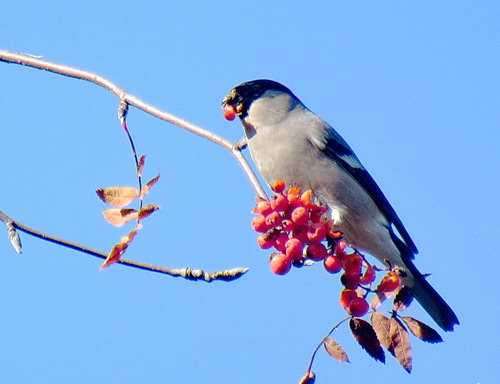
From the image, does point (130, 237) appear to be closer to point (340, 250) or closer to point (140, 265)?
point (140, 265)

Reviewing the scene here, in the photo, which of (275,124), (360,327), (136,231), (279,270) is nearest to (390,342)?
(360,327)

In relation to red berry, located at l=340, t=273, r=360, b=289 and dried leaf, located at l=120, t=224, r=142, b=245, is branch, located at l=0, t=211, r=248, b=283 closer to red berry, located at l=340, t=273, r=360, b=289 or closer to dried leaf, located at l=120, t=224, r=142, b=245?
dried leaf, located at l=120, t=224, r=142, b=245

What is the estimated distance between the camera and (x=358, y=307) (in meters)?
2.51

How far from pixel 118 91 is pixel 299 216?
889 mm

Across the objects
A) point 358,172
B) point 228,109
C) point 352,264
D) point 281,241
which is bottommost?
point 352,264

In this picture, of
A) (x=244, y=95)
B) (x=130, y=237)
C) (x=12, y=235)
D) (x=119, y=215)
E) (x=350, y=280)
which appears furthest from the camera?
(x=244, y=95)

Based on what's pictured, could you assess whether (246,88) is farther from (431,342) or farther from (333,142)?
(431,342)

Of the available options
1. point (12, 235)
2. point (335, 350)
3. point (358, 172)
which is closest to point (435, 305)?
point (358, 172)

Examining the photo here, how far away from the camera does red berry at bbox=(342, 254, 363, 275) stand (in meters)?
2.68

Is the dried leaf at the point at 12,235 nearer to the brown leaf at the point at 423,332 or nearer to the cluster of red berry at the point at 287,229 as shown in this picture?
the cluster of red berry at the point at 287,229

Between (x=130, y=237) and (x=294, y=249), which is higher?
(x=294, y=249)

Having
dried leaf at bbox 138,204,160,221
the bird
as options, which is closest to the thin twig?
dried leaf at bbox 138,204,160,221

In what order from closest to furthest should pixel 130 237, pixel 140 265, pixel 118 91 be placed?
1. pixel 140 265
2. pixel 130 237
3. pixel 118 91

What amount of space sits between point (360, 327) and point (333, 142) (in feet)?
7.99
